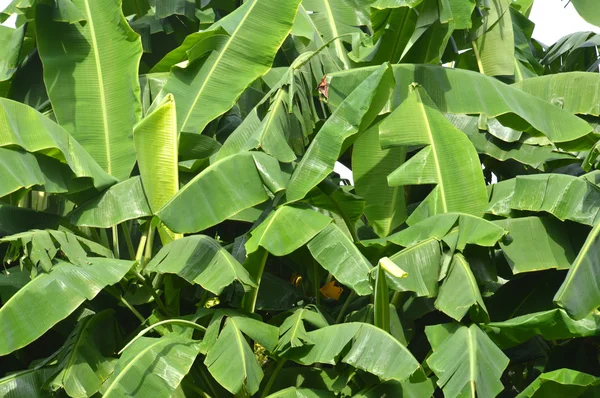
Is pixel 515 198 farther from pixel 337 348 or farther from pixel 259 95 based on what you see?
pixel 259 95

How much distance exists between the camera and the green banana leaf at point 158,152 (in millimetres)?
5645

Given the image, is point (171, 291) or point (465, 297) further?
point (171, 291)

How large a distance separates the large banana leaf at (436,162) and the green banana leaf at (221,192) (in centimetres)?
79

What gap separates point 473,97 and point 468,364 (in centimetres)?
218

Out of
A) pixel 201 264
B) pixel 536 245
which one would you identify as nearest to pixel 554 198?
pixel 536 245

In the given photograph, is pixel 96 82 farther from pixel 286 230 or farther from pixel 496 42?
pixel 496 42

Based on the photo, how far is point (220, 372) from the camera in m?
4.82

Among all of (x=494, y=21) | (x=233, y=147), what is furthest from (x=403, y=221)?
(x=494, y=21)

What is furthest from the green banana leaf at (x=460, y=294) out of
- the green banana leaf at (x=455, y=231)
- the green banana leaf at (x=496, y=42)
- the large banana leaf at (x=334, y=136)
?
the green banana leaf at (x=496, y=42)

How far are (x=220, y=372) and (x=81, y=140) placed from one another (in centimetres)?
228

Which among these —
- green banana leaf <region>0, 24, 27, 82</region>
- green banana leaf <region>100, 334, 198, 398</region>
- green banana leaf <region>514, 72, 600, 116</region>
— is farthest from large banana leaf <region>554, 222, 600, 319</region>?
green banana leaf <region>0, 24, 27, 82</region>

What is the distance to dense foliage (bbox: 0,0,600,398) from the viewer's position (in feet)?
16.0

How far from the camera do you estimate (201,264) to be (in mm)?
5125

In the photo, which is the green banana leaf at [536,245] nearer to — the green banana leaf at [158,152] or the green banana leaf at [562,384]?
the green banana leaf at [562,384]
